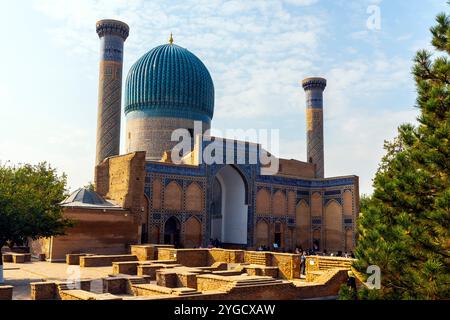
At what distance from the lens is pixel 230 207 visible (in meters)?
29.0

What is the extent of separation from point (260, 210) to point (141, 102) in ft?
35.8

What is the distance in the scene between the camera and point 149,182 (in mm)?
24203

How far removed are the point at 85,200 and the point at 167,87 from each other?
11.9m

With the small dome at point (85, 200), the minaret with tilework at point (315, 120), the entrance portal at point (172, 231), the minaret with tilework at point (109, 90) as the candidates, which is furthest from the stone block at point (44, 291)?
the minaret with tilework at point (315, 120)

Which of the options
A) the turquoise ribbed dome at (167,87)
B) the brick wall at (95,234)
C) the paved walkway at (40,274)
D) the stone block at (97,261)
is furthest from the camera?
the turquoise ribbed dome at (167,87)

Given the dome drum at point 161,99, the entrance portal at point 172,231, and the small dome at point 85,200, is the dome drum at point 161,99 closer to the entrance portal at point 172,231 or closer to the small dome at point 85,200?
the entrance portal at point 172,231

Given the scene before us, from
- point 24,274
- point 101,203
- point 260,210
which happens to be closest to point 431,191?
point 24,274

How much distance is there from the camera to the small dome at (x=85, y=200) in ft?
70.2

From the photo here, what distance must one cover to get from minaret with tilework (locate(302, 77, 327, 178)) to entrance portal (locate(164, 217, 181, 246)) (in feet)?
45.5

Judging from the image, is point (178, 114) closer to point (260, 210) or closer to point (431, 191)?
point (260, 210)

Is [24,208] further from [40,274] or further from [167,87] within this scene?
[167,87]

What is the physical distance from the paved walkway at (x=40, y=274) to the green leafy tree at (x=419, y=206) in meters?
7.92

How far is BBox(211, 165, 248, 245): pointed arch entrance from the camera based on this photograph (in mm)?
28156

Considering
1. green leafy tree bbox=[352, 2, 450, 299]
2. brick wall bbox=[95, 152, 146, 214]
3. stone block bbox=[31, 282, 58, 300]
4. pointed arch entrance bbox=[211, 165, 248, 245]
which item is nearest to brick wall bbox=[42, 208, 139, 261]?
brick wall bbox=[95, 152, 146, 214]
